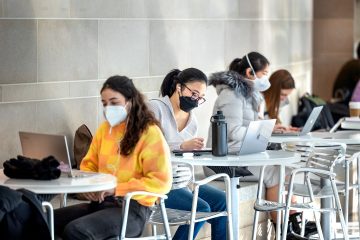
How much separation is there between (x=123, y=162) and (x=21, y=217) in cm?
94

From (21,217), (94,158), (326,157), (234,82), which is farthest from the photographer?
(234,82)

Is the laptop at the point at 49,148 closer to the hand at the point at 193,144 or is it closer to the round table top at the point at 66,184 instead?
the round table top at the point at 66,184

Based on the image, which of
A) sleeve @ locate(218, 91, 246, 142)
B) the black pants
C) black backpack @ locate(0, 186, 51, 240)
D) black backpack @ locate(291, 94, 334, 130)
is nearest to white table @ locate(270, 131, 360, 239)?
sleeve @ locate(218, 91, 246, 142)

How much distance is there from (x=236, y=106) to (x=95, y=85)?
1.05 metres

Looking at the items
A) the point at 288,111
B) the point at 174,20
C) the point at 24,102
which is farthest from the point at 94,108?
the point at 288,111

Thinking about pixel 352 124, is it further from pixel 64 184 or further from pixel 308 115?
pixel 64 184

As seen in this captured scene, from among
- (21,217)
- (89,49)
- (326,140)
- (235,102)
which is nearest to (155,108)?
(235,102)

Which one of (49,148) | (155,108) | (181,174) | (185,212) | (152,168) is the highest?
(155,108)

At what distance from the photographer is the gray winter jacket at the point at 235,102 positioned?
7422 mm

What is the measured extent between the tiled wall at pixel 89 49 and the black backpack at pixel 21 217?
1998 millimetres

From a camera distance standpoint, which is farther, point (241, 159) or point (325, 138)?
point (325, 138)

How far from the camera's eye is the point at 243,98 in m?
7.61

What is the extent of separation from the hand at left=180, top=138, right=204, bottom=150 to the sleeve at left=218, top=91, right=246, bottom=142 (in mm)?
922

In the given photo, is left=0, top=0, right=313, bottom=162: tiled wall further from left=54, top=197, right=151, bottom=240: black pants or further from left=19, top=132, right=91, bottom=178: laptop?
left=54, top=197, right=151, bottom=240: black pants
